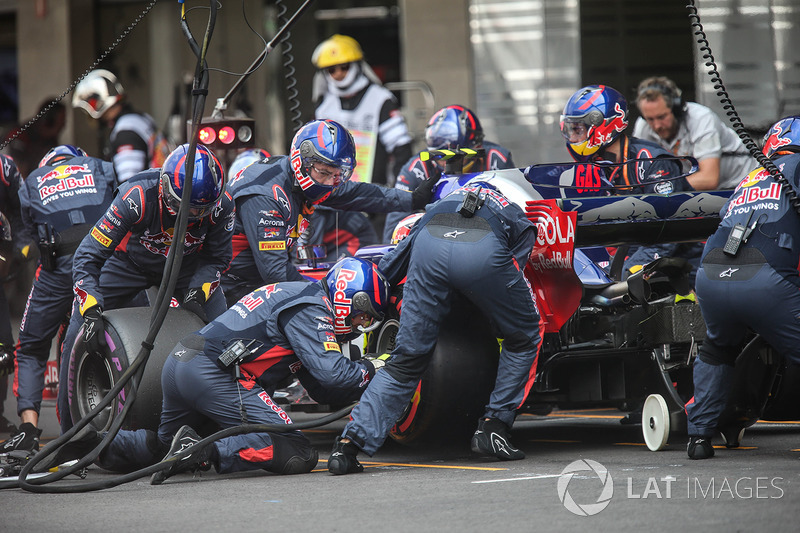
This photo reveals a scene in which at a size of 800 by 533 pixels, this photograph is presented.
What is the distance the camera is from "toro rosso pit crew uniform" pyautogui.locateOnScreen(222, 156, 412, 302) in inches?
300

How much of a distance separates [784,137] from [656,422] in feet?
5.20

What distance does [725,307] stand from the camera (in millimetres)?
5848

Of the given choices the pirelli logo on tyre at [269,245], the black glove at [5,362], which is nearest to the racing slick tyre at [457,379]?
the pirelli logo on tyre at [269,245]

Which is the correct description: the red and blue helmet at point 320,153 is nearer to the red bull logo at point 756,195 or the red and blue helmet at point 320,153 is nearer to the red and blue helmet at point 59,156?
the red and blue helmet at point 59,156

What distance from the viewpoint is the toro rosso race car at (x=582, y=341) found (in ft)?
20.8

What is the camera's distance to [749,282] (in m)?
5.75

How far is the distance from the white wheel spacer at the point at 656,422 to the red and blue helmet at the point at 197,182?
2597 millimetres

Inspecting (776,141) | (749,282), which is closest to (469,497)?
(749,282)

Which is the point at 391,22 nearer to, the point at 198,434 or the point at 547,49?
the point at 547,49

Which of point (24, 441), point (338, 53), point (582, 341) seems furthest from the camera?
point (338, 53)

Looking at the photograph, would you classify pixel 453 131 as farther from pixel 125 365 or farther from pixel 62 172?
pixel 125 365

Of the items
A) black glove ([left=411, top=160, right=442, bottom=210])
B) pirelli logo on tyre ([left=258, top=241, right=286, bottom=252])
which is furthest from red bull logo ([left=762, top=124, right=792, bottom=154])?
pirelli logo on tyre ([left=258, top=241, right=286, bottom=252])

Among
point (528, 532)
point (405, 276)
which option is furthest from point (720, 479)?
point (405, 276)

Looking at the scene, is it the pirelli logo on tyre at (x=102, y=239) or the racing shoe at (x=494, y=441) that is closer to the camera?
the racing shoe at (x=494, y=441)
